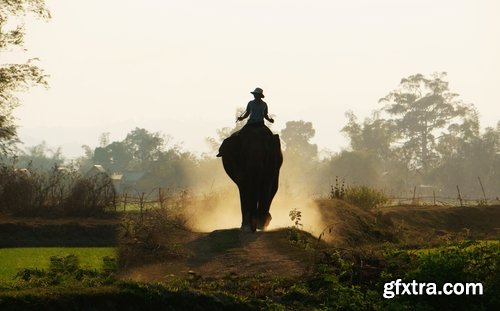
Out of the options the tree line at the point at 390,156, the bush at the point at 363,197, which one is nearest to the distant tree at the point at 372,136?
Answer: the tree line at the point at 390,156

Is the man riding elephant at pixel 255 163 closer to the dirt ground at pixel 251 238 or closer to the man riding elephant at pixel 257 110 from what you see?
the man riding elephant at pixel 257 110

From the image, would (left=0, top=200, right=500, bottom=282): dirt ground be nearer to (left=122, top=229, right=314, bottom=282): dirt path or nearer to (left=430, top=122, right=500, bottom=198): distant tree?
(left=122, top=229, right=314, bottom=282): dirt path

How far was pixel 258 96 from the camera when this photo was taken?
2019 centimetres

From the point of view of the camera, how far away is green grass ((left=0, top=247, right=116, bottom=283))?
640 inches

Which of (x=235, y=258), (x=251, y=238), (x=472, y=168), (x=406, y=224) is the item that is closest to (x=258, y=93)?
(x=251, y=238)

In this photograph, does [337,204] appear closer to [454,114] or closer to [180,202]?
[180,202]

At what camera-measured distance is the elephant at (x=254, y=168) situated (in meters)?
19.0

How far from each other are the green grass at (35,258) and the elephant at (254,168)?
3915 mm

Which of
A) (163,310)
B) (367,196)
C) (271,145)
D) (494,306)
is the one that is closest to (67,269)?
(163,310)

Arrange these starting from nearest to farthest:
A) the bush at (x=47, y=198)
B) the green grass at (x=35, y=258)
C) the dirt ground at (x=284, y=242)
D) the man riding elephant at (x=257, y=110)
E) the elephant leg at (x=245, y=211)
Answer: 1. the dirt ground at (x=284, y=242)
2. the green grass at (x=35, y=258)
3. the elephant leg at (x=245, y=211)
4. the man riding elephant at (x=257, y=110)
5. the bush at (x=47, y=198)

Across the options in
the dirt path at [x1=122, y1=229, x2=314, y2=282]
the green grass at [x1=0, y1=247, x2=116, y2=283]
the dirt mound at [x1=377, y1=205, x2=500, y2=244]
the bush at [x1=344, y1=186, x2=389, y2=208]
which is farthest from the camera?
the bush at [x1=344, y1=186, x2=389, y2=208]

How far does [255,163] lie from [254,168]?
0.14 m

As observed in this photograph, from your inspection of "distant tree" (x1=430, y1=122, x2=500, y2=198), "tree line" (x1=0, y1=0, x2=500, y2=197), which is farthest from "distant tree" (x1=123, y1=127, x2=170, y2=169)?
"distant tree" (x1=430, y1=122, x2=500, y2=198)

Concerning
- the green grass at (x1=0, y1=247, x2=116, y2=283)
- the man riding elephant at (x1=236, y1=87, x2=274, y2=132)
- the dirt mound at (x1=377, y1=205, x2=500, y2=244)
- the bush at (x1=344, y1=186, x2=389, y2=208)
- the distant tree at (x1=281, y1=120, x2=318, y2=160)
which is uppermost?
the distant tree at (x1=281, y1=120, x2=318, y2=160)
